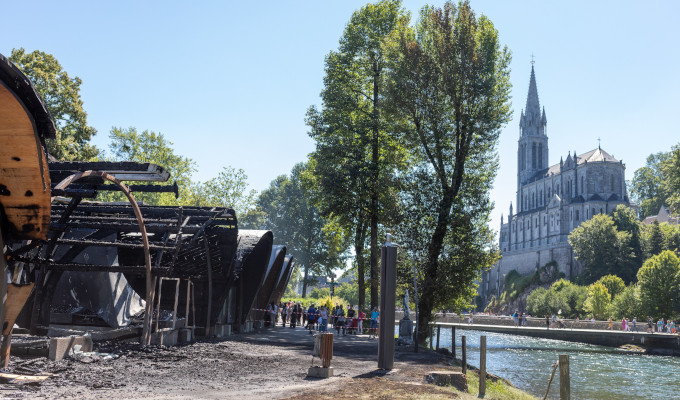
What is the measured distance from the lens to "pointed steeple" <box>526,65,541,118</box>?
165 metres

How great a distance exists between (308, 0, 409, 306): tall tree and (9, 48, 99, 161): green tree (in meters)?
15.6

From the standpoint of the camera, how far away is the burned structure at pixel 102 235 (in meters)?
6.75

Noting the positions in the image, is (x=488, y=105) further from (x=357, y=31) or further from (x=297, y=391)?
(x=297, y=391)

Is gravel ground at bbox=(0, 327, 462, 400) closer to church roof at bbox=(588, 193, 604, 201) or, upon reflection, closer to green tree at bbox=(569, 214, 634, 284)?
green tree at bbox=(569, 214, 634, 284)

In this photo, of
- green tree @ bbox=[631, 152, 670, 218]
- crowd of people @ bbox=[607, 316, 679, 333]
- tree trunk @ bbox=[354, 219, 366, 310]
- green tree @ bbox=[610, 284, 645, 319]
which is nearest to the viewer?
tree trunk @ bbox=[354, 219, 366, 310]

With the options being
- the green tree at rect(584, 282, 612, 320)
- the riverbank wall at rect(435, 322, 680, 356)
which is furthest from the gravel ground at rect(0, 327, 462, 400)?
the green tree at rect(584, 282, 612, 320)

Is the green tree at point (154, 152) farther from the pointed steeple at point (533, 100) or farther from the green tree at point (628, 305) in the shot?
the pointed steeple at point (533, 100)

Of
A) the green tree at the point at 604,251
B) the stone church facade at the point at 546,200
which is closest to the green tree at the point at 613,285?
the green tree at the point at 604,251

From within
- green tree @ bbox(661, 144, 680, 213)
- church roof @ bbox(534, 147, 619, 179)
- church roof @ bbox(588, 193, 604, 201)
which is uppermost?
church roof @ bbox(534, 147, 619, 179)

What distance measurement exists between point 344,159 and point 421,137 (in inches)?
329

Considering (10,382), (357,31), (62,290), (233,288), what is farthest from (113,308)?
(357,31)

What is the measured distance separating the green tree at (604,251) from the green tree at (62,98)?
78.8m

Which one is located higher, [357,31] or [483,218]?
[357,31]

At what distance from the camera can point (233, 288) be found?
27.8 m
